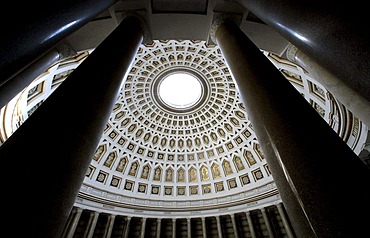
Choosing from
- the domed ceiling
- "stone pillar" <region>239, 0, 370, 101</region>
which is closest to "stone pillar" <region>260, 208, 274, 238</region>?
the domed ceiling

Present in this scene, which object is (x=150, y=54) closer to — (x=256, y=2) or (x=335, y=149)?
(x=256, y=2)

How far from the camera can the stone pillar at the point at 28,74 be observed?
10.5ft

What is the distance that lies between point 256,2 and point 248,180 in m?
15.0

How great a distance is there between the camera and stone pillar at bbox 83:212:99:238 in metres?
11.3

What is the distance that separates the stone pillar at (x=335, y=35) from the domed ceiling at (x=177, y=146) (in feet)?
36.4

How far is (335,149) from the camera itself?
1.40 m

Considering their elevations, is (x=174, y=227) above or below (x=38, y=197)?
above

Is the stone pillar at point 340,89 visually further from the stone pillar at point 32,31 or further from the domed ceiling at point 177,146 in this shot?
the domed ceiling at point 177,146

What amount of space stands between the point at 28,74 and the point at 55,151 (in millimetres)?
3165

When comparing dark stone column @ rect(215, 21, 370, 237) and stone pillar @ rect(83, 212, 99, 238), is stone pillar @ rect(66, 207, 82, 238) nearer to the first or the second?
stone pillar @ rect(83, 212, 99, 238)

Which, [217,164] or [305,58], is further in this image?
[217,164]

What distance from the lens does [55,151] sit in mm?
1379

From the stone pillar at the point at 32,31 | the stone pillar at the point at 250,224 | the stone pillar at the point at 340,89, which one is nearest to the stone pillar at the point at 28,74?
the stone pillar at the point at 32,31

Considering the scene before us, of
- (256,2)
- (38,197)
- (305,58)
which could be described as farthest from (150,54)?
(38,197)
